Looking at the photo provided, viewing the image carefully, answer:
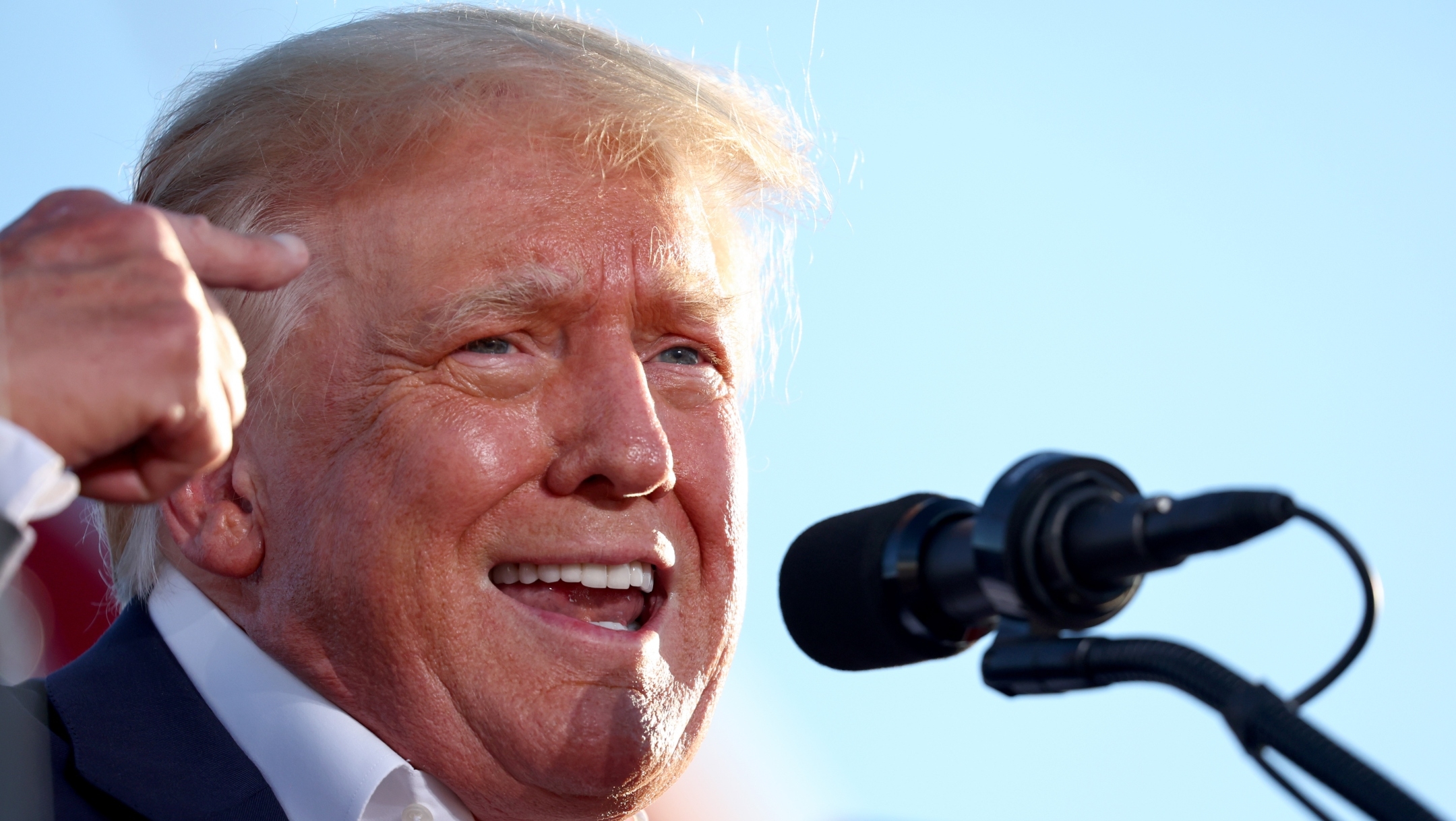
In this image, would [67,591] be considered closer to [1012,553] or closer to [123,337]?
[123,337]

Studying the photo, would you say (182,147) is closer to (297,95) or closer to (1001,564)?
(297,95)

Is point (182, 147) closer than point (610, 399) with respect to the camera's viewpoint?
No

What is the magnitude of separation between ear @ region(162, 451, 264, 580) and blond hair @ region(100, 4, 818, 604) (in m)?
0.16

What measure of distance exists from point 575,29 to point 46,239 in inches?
54.3

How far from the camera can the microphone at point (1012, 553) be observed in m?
1.02

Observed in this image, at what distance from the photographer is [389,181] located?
6.88 feet

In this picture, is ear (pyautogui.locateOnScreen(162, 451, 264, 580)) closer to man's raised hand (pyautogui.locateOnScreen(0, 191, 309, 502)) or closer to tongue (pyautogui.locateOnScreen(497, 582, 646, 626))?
tongue (pyautogui.locateOnScreen(497, 582, 646, 626))

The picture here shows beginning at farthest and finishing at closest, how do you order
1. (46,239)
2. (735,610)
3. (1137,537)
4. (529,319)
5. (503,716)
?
(735,610)
(529,319)
(503,716)
(46,239)
(1137,537)

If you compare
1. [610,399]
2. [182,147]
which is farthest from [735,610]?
[182,147]

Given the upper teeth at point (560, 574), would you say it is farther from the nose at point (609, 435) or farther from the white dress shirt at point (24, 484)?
the white dress shirt at point (24, 484)

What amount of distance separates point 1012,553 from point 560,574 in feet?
3.53

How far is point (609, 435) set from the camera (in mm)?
1981

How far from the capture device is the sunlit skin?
194cm

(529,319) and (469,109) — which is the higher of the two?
(469,109)
